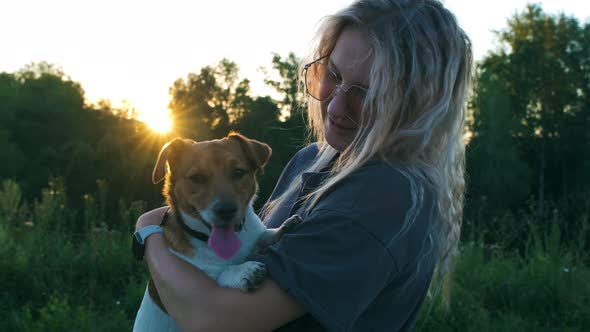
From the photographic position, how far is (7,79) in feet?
150

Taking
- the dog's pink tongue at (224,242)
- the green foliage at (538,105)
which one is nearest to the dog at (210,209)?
the dog's pink tongue at (224,242)

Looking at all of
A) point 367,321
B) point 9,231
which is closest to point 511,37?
point 9,231

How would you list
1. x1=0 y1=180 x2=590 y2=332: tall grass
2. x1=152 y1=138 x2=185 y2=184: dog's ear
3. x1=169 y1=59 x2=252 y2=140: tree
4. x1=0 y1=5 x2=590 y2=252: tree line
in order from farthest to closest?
1. x1=0 y1=5 x2=590 y2=252: tree line
2. x1=169 y1=59 x2=252 y2=140: tree
3. x1=0 y1=180 x2=590 y2=332: tall grass
4. x1=152 y1=138 x2=185 y2=184: dog's ear

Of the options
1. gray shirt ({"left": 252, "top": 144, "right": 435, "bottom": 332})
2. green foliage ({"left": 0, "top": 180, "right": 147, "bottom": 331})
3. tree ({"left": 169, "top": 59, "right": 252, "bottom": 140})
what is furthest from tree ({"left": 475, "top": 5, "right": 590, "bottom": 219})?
gray shirt ({"left": 252, "top": 144, "right": 435, "bottom": 332})

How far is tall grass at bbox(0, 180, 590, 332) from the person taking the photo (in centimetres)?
521

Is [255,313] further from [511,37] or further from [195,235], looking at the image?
[511,37]

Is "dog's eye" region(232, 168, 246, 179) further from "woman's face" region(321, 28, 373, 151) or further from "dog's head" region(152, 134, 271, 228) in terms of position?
"woman's face" region(321, 28, 373, 151)

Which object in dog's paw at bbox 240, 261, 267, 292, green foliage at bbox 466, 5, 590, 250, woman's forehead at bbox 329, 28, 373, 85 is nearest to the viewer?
dog's paw at bbox 240, 261, 267, 292

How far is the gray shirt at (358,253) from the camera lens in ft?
6.15

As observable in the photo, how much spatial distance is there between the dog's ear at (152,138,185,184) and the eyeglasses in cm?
71

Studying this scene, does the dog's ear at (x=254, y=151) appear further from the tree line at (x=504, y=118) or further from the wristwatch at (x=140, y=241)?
the tree line at (x=504, y=118)

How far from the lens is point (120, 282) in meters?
6.19

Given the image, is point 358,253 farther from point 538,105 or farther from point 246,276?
point 538,105

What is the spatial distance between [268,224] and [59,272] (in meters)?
3.93
